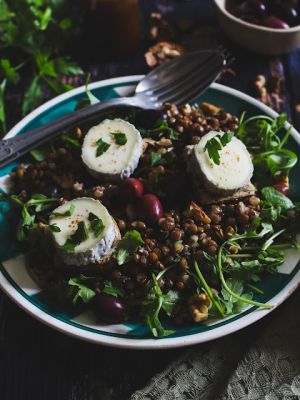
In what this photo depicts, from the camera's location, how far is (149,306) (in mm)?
1981

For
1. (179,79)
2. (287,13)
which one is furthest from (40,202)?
(287,13)

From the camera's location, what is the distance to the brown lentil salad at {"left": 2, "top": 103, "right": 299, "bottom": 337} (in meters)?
2.01

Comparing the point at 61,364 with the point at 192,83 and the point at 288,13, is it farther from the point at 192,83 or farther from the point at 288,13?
the point at 288,13

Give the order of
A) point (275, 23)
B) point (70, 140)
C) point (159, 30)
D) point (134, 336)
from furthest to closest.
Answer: point (159, 30)
point (275, 23)
point (70, 140)
point (134, 336)

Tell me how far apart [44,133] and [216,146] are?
731 millimetres

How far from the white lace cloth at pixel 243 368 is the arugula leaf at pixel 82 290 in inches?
14.7

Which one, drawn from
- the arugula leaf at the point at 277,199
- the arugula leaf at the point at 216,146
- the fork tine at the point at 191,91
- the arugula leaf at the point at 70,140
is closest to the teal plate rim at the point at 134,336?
the arugula leaf at the point at 277,199

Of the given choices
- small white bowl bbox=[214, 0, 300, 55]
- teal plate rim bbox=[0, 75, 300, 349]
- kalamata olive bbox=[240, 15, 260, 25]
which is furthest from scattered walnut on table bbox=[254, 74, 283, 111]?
teal plate rim bbox=[0, 75, 300, 349]

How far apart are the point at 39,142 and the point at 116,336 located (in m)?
0.91

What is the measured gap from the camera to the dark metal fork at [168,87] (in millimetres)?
2473

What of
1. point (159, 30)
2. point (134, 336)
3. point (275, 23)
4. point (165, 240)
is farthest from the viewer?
point (159, 30)

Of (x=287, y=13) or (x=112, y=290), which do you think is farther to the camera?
(x=287, y=13)

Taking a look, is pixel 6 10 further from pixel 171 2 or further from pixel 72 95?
pixel 171 2

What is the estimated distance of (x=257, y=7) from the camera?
313cm
